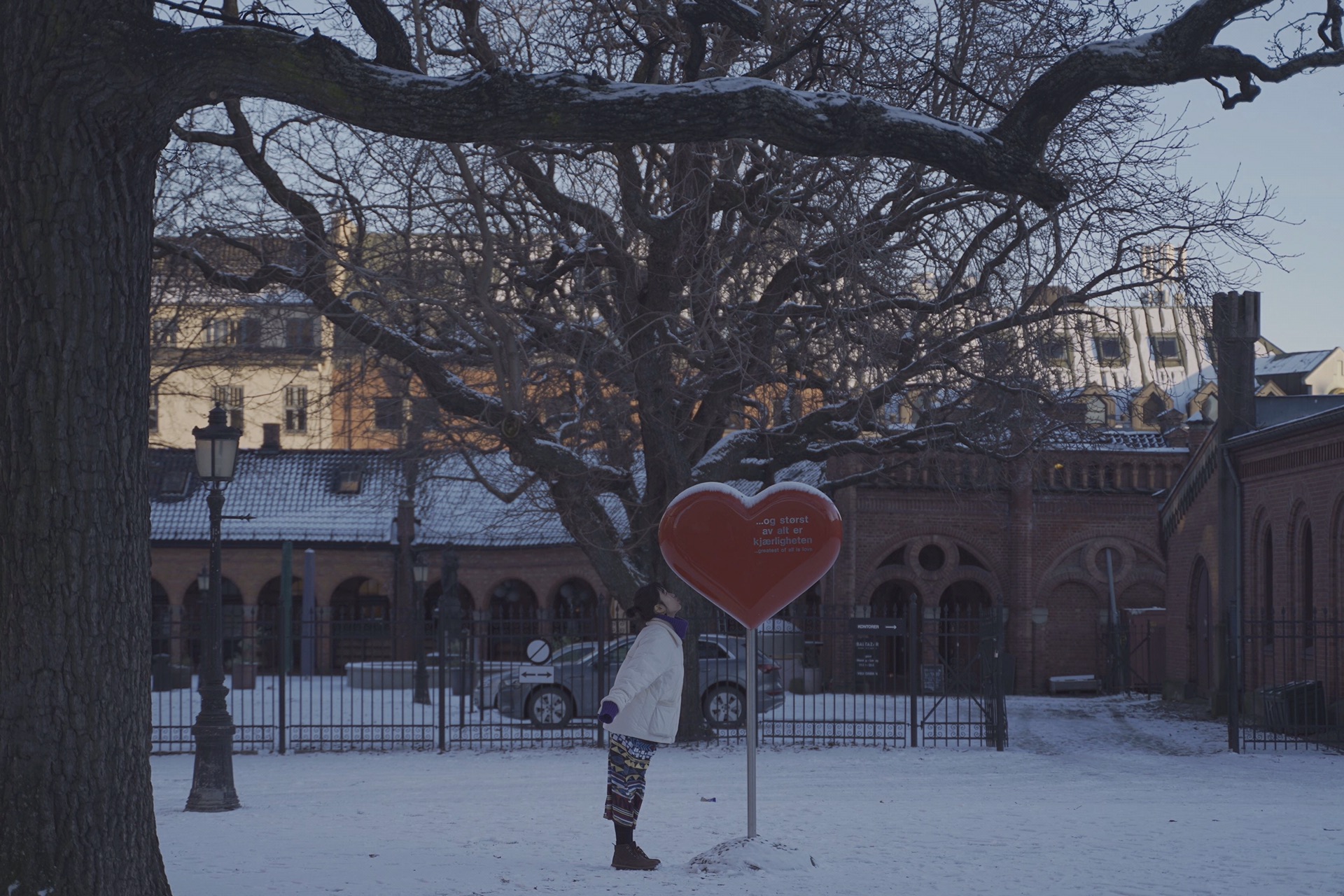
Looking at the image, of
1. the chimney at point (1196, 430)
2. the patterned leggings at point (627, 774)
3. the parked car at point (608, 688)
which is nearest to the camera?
the patterned leggings at point (627, 774)

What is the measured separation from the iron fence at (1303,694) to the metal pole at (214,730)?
41.7 ft

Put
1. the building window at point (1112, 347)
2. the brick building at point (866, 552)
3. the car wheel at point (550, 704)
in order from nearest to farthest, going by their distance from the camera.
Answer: the building window at point (1112, 347), the car wheel at point (550, 704), the brick building at point (866, 552)

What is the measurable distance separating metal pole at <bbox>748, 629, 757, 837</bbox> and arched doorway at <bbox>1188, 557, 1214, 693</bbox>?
70.4 ft

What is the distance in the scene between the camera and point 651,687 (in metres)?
8.37

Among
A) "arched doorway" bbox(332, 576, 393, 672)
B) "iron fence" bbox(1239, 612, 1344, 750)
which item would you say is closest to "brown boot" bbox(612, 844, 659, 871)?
"iron fence" bbox(1239, 612, 1344, 750)

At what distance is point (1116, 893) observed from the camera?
805 centimetres

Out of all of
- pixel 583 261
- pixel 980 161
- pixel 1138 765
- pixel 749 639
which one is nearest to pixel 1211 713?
pixel 1138 765

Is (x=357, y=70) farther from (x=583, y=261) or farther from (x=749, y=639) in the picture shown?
(x=583, y=261)

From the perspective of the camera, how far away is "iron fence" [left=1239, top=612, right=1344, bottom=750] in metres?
18.8

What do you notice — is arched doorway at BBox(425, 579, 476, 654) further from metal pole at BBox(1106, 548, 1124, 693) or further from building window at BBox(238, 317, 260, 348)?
metal pole at BBox(1106, 548, 1124, 693)

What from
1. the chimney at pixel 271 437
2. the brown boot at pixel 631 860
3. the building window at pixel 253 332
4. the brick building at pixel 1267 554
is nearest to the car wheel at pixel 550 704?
the building window at pixel 253 332

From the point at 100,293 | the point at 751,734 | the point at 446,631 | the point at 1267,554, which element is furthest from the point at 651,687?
the point at 1267,554

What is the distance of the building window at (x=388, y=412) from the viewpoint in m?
21.5

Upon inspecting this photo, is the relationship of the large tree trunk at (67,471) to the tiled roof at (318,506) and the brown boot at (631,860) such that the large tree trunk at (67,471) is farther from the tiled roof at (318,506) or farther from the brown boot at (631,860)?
the tiled roof at (318,506)
